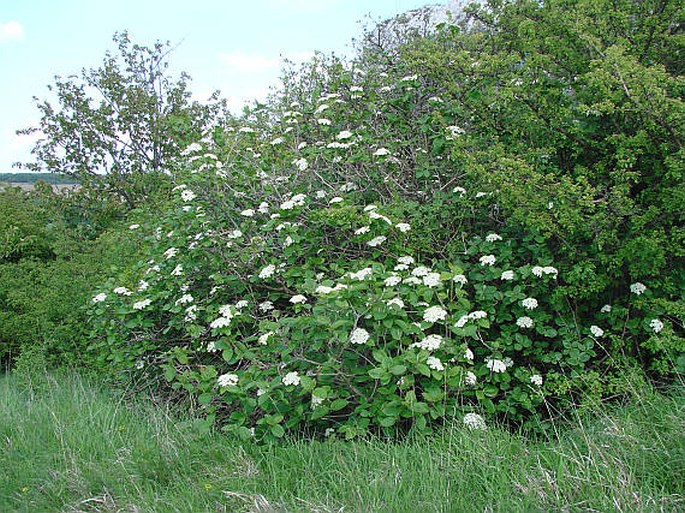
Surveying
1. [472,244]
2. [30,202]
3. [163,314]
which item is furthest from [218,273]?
[30,202]

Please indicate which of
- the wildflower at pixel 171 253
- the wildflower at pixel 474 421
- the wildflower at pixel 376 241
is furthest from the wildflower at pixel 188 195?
the wildflower at pixel 474 421

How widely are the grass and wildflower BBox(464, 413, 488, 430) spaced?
59mm

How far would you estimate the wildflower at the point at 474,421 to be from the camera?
3.05 meters

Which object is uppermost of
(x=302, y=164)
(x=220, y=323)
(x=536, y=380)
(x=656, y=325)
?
(x=302, y=164)

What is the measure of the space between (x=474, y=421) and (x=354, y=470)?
0.69 meters

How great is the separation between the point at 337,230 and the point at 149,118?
7370mm

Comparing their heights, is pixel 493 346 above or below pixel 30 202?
below

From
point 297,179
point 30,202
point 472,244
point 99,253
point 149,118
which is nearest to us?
point 472,244

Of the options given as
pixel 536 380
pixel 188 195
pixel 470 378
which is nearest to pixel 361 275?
pixel 470 378

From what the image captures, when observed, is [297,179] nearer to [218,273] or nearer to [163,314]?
[218,273]

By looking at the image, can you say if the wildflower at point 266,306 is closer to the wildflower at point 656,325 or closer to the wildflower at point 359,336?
the wildflower at point 359,336

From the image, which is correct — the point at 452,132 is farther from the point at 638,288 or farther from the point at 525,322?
the point at 638,288

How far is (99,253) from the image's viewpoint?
7008 mm

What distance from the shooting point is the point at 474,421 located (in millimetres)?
3090
